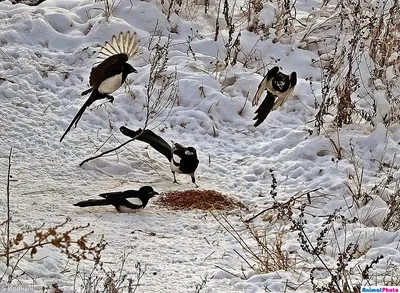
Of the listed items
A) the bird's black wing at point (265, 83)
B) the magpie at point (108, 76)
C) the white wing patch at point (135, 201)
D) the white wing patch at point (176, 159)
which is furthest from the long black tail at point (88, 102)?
the bird's black wing at point (265, 83)

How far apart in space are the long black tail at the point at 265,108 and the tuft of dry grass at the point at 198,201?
3.66 feet

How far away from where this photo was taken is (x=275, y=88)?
5.51 metres

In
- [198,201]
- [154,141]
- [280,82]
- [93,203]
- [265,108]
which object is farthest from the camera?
A: [265,108]

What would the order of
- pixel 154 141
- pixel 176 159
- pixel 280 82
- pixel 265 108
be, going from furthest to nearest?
pixel 265 108 < pixel 280 82 < pixel 154 141 < pixel 176 159

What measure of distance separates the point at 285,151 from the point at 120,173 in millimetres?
1190

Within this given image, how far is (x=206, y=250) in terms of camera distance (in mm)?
3986

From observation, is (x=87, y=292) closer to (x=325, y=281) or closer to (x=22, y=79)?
(x=325, y=281)

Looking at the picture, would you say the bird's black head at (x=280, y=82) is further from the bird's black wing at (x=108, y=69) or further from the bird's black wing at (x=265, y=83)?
the bird's black wing at (x=108, y=69)

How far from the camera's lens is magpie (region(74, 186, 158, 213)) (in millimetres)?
4344

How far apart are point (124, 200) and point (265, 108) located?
1729 millimetres

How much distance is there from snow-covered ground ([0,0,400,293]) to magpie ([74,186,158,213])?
0.06 metres

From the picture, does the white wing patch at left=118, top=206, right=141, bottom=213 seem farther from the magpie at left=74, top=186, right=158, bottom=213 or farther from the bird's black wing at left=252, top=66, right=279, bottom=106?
the bird's black wing at left=252, top=66, right=279, bottom=106

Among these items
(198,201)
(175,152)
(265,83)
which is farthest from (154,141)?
(265,83)

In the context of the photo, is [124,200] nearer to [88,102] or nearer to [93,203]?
[93,203]
